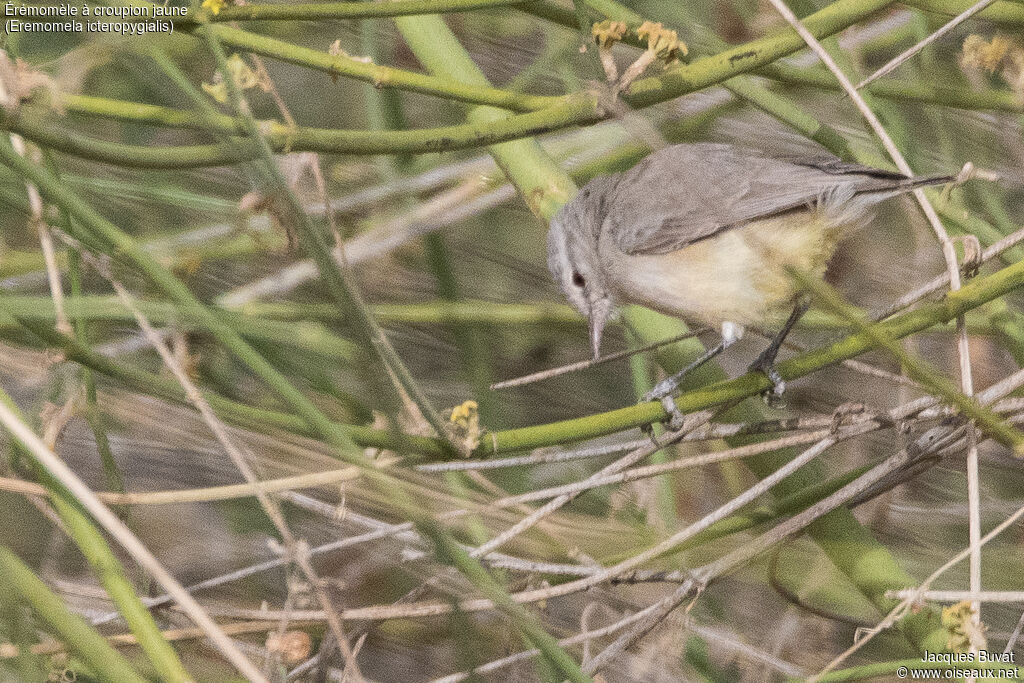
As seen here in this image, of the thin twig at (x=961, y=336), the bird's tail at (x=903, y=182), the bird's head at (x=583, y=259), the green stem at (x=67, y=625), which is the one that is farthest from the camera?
the bird's head at (x=583, y=259)

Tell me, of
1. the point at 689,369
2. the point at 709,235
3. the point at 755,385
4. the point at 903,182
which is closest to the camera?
the point at 755,385

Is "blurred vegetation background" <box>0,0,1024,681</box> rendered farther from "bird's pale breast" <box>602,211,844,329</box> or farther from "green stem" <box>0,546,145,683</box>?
"bird's pale breast" <box>602,211,844,329</box>

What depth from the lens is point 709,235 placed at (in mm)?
2553

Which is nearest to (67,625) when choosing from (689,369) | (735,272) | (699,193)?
(689,369)

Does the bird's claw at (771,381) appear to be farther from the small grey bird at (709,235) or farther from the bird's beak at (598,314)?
the bird's beak at (598,314)

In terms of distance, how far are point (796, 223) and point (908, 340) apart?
85 cm

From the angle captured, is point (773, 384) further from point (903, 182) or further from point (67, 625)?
point (67, 625)

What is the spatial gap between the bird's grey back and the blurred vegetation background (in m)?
0.14

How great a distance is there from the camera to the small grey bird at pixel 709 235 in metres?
2.40

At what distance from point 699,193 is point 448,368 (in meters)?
1.15

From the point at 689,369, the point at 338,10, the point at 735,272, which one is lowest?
the point at 689,369

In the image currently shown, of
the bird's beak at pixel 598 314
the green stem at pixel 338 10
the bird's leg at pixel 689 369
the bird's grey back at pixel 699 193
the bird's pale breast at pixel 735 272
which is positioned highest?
the green stem at pixel 338 10

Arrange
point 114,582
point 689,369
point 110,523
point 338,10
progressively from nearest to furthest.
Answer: point 110,523 < point 114,582 < point 338,10 < point 689,369

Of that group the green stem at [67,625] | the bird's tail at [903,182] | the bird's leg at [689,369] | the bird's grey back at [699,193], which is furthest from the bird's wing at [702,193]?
the green stem at [67,625]
